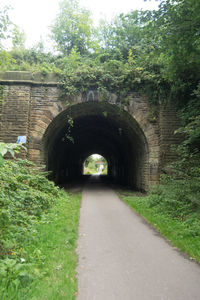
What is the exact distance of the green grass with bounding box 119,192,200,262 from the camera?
3.79 m

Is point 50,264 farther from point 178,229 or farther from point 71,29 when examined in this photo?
point 71,29

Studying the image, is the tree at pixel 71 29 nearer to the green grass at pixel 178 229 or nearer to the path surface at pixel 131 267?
the green grass at pixel 178 229

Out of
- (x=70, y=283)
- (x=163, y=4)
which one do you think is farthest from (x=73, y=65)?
(x=70, y=283)

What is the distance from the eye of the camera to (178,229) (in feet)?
15.6

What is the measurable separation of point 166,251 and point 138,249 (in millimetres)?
496

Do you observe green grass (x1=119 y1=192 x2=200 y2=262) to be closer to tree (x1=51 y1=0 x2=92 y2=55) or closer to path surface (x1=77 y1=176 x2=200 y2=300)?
path surface (x1=77 y1=176 x2=200 y2=300)

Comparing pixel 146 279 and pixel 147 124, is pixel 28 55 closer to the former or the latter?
pixel 147 124

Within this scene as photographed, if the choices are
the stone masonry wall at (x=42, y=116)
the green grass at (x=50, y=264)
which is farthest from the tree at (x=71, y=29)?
the green grass at (x=50, y=264)

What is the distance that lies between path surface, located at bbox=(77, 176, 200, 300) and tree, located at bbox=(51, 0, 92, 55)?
44.1 feet

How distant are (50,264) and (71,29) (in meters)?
16.6

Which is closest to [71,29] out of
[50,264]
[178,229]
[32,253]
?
[178,229]

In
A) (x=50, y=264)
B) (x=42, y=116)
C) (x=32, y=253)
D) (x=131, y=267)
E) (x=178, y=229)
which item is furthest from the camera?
(x=42, y=116)

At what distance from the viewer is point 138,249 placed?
A: 3.89 meters

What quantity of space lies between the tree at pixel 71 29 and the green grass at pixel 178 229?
12.6m
